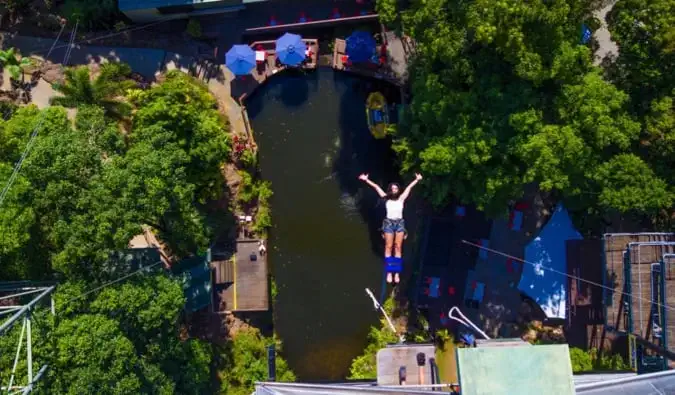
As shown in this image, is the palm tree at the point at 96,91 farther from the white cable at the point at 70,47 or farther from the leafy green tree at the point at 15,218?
the leafy green tree at the point at 15,218

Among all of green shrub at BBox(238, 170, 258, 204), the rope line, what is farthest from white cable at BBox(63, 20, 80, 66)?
the rope line

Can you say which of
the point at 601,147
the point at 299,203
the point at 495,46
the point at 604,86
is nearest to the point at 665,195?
the point at 601,147

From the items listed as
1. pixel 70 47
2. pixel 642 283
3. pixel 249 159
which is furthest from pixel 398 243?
pixel 70 47

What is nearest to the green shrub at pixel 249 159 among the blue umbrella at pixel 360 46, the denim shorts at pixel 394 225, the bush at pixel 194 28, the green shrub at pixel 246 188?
the green shrub at pixel 246 188

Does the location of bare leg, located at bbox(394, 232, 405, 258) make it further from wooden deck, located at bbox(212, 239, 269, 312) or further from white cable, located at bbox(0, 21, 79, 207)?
white cable, located at bbox(0, 21, 79, 207)

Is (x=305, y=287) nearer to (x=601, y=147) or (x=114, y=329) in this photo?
(x=114, y=329)

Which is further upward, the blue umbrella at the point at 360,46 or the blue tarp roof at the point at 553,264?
the blue umbrella at the point at 360,46
